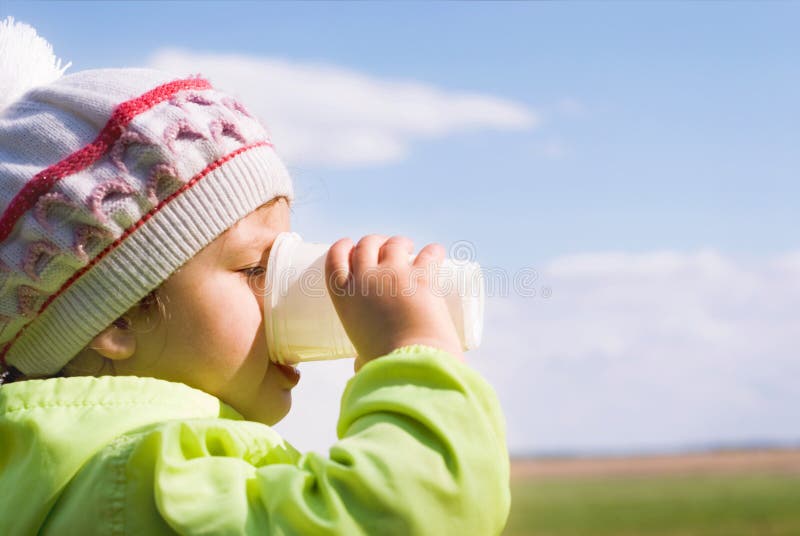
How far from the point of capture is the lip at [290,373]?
2312mm

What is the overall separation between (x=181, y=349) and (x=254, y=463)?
0.37 metres

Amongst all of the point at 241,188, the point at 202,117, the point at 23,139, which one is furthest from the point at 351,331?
the point at 23,139

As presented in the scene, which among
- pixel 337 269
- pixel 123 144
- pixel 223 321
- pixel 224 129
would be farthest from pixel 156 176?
pixel 337 269

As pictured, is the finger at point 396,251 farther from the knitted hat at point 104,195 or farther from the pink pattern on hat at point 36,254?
the pink pattern on hat at point 36,254

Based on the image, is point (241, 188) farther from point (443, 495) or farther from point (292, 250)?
point (443, 495)

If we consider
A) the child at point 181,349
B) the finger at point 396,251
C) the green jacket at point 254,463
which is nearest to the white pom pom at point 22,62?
the child at point 181,349

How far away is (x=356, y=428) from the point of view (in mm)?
1848

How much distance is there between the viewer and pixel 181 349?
2.20m

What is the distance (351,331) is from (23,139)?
0.80 metres

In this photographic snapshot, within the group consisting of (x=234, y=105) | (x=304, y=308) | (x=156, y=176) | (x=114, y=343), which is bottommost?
(x=114, y=343)

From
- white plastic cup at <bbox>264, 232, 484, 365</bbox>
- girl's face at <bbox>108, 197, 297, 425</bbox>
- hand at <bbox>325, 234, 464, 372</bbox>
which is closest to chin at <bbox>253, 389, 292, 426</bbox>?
girl's face at <bbox>108, 197, 297, 425</bbox>

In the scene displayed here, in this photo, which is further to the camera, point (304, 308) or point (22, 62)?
point (22, 62)

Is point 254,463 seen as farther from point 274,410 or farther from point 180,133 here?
point 180,133

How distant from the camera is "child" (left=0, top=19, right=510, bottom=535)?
176 centimetres
